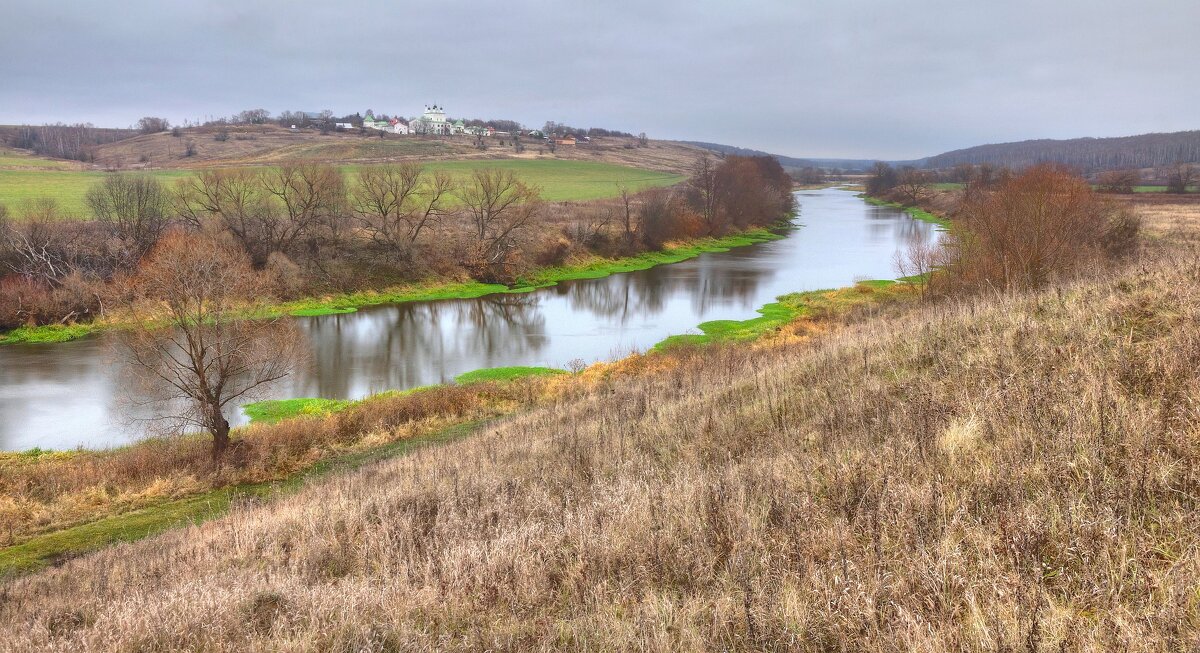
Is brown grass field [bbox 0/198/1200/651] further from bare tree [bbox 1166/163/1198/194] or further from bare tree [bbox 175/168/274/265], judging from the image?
bare tree [bbox 1166/163/1198/194]

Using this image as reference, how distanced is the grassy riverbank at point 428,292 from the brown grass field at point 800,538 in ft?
46.8

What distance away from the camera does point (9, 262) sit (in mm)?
28547

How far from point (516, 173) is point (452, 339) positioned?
115 ft

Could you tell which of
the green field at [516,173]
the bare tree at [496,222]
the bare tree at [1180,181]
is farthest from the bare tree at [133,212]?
the bare tree at [1180,181]

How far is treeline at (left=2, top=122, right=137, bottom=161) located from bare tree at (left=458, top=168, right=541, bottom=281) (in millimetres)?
77660

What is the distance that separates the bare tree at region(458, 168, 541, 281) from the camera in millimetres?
38625

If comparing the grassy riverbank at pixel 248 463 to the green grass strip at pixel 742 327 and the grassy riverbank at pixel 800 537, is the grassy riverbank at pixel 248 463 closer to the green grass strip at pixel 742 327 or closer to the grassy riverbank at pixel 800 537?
the green grass strip at pixel 742 327

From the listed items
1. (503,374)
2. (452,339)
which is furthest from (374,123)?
(503,374)

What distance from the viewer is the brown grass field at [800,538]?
9.59ft

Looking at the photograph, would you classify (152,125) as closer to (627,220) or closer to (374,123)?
(374,123)

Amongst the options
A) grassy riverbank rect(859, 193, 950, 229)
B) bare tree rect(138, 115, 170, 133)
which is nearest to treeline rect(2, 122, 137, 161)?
bare tree rect(138, 115, 170, 133)

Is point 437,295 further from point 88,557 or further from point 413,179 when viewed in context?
point 88,557

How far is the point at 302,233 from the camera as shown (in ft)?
119

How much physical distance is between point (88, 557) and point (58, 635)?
204 inches
